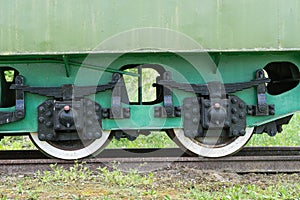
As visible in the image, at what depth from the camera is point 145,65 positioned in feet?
25.0

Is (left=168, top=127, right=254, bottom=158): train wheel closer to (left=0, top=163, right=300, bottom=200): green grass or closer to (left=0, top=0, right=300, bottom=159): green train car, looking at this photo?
(left=0, top=0, right=300, bottom=159): green train car

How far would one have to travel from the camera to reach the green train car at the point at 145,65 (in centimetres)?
689

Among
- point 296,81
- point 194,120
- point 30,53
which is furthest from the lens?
point 296,81

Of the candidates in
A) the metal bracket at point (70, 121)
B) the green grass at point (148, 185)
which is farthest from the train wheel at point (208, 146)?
the metal bracket at point (70, 121)

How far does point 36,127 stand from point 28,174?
0.68 m

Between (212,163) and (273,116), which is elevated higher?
(273,116)

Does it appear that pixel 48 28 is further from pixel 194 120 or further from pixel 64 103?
pixel 194 120

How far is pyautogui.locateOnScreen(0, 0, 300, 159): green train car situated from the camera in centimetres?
689

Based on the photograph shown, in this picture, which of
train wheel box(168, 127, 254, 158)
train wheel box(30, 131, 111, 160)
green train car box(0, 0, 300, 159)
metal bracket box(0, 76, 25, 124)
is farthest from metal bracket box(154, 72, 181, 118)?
metal bracket box(0, 76, 25, 124)

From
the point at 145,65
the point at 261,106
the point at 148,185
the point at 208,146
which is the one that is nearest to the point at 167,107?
the point at 145,65

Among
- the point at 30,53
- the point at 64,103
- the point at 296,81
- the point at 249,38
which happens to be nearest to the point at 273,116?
the point at 296,81

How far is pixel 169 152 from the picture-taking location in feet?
26.8

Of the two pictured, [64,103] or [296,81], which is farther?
[296,81]

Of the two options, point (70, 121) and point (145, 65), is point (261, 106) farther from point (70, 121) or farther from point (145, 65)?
point (70, 121)
